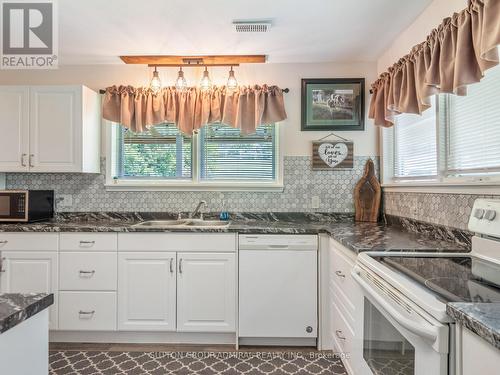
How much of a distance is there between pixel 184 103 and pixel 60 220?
1558 millimetres

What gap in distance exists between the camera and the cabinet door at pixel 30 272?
8.54 ft

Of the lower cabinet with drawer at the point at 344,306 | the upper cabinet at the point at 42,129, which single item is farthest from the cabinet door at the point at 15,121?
the lower cabinet with drawer at the point at 344,306

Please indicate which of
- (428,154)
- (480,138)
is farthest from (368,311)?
(428,154)

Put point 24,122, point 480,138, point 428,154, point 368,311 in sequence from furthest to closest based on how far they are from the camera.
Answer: point 24,122 < point 428,154 < point 480,138 < point 368,311

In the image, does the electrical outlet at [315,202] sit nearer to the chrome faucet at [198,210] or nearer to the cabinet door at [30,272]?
the chrome faucet at [198,210]

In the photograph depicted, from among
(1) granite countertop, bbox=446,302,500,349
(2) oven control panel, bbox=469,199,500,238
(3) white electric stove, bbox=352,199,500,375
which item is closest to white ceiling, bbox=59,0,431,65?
(2) oven control panel, bbox=469,199,500,238

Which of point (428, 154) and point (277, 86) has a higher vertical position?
point (277, 86)

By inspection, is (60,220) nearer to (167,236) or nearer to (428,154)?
(167,236)

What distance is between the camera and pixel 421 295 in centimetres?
104

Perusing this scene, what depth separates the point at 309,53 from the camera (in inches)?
115

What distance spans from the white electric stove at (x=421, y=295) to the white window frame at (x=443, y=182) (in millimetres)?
166

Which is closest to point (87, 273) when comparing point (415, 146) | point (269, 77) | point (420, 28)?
point (269, 77)

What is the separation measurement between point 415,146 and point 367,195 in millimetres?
706

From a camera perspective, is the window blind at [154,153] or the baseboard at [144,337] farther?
the window blind at [154,153]
